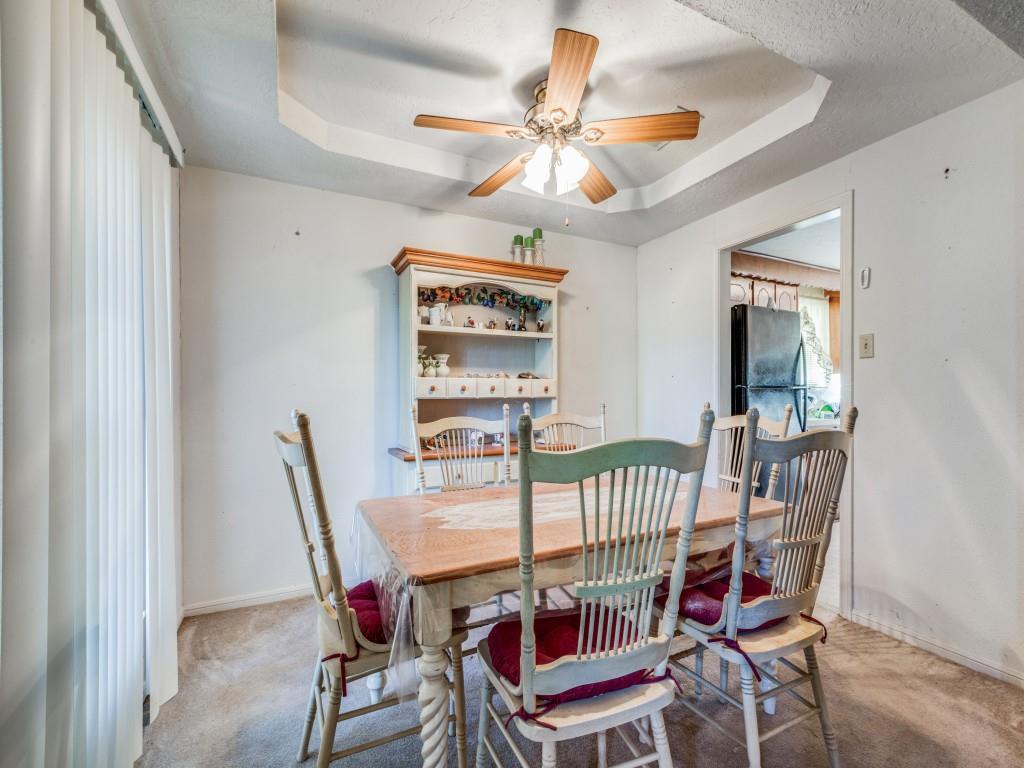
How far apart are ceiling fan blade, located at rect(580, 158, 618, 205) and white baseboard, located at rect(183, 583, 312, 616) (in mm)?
2694

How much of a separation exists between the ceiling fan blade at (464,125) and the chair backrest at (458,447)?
120cm

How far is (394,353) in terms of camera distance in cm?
293

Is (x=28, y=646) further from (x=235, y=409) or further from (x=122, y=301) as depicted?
(x=235, y=409)

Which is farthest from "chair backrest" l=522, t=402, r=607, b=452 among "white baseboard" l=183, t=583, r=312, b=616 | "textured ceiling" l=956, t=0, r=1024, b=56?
"textured ceiling" l=956, t=0, r=1024, b=56

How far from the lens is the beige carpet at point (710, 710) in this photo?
144 centimetres

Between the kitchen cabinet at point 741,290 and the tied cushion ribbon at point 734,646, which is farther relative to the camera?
the kitchen cabinet at point 741,290

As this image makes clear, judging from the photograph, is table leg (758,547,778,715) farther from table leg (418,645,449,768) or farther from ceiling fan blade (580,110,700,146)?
ceiling fan blade (580,110,700,146)

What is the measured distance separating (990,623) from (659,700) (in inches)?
71.0

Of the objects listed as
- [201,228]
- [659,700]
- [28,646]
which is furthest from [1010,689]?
[201,228]

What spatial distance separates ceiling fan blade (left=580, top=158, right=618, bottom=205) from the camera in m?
2.10

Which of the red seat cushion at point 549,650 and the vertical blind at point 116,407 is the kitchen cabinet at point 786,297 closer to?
the red seat cushion at point 549,650

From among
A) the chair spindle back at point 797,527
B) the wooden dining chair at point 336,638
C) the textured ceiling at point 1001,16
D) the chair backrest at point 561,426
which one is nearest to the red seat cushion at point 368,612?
the wooden dining chair at point 336,638

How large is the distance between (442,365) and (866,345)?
231 centimetres

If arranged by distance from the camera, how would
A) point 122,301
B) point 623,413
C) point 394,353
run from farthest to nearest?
1. point 623,413
2. point 394,353
3. point 122,301
